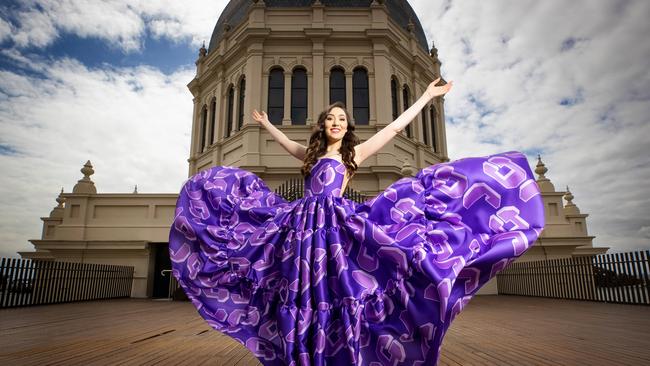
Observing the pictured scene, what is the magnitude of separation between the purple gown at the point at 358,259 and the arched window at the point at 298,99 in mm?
15086

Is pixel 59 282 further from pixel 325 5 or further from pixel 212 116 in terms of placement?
pixel 325 5

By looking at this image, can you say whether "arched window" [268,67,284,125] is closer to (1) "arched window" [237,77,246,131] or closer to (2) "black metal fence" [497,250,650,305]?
(1) "arched window" [237,77,246,131]

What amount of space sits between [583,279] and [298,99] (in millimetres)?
12791

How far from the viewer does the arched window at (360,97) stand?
57.4 ft

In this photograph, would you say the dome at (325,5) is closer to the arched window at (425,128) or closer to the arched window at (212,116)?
the arched window at (212,116)

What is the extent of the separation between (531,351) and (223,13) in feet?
79.2

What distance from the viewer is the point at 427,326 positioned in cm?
190

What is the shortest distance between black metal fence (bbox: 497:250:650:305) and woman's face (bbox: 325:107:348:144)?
30.6 feet

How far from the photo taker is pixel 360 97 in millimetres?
17703

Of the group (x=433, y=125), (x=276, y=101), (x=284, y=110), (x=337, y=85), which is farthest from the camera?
(x=433, y=125)

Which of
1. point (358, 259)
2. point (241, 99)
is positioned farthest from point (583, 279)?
point (241, 99)

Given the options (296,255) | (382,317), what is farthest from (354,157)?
(382,317)

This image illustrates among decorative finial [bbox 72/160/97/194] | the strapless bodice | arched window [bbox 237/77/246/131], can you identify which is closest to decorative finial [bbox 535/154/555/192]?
arched window [bbox 237/77/246/131]

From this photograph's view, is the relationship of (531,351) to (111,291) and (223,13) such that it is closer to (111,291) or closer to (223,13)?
(111,291)
